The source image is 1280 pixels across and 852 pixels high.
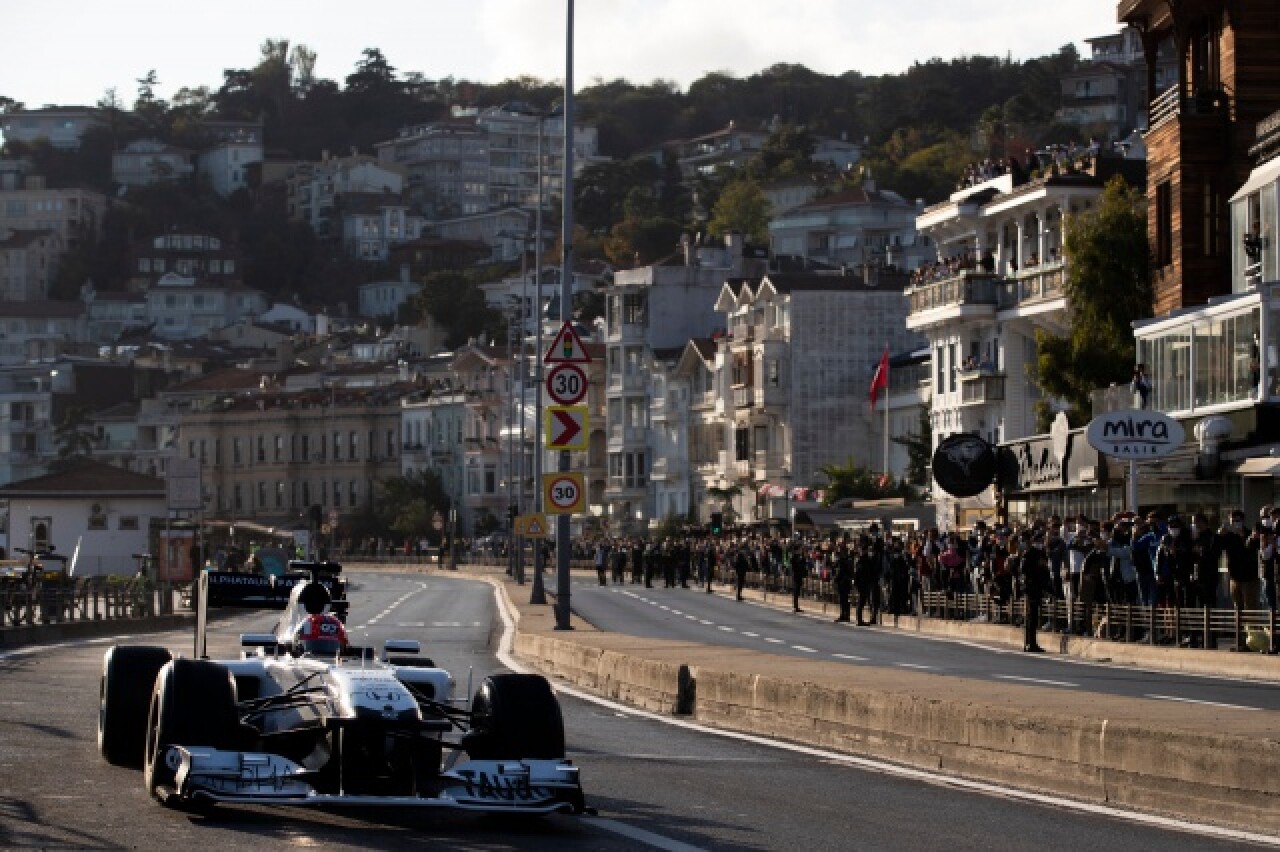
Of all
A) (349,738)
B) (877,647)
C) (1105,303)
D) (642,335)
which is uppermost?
(642,335)

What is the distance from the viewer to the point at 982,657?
130 feet

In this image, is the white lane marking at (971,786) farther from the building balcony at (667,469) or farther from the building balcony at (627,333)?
the building balcony at (627,333)

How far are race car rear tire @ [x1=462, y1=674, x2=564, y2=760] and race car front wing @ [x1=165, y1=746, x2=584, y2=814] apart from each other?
1.39ft

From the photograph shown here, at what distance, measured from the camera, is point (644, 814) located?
52.2ft

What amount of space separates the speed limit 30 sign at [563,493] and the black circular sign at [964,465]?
1113 centimetres

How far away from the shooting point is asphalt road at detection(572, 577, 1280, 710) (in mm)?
29312

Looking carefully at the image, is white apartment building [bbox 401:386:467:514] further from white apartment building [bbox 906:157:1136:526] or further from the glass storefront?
the glass storefront

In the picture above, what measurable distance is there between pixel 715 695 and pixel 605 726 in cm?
132

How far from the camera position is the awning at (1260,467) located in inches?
1630

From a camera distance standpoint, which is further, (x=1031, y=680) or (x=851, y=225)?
(x=851, y=225)

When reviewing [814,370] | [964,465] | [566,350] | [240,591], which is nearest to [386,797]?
[240,591]

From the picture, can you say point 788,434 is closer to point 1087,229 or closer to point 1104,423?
point 1087,229

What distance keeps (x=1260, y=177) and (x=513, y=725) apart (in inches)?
1576

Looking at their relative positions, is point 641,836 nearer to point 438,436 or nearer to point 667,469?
point 667,469
